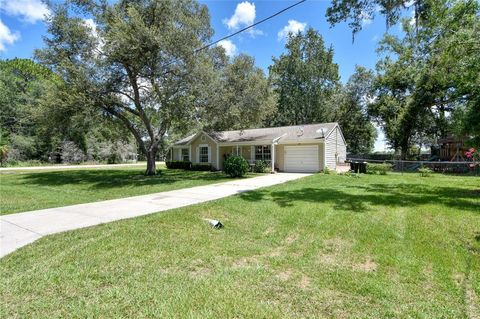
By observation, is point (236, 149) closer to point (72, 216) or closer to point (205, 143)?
point (205, 143)

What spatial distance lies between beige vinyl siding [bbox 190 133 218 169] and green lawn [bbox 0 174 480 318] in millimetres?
15950

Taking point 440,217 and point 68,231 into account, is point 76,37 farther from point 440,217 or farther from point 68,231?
point 440,217

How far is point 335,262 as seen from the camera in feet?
13.0

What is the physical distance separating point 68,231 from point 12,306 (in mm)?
2540

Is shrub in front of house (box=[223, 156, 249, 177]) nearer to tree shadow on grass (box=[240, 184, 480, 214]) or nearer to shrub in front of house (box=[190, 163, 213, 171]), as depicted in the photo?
tree shadow on grass (box=[240, 184, 480, 214])

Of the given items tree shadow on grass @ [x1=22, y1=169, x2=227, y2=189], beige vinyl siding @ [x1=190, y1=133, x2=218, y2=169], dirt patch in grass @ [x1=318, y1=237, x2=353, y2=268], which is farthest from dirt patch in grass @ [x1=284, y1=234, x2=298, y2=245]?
beige vinyl siding @ [x1=190, y1=133, x2=218, y2=169]

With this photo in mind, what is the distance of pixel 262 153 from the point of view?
2047 cm

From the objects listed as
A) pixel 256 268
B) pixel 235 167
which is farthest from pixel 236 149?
pixel 256 268

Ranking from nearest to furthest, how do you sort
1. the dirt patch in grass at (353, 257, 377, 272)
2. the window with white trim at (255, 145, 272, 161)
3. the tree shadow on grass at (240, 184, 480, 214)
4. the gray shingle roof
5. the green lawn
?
the green lawn < the dirt patch in grass at (353, 257, 377, 272) < the tree shadow on grass at (240, 184, 480, 214) < the gray shingle roof < the window with white trim at (255, 145, 272, 161)

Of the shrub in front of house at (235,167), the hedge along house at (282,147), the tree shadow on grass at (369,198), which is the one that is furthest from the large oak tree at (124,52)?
the tree shadow on grass at (369,198)

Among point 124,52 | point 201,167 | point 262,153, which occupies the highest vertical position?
point 124,52

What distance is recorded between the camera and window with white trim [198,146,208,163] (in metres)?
23.0

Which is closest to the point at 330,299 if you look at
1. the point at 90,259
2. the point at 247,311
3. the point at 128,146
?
the point at 247,311

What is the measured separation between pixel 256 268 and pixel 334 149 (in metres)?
17.8
